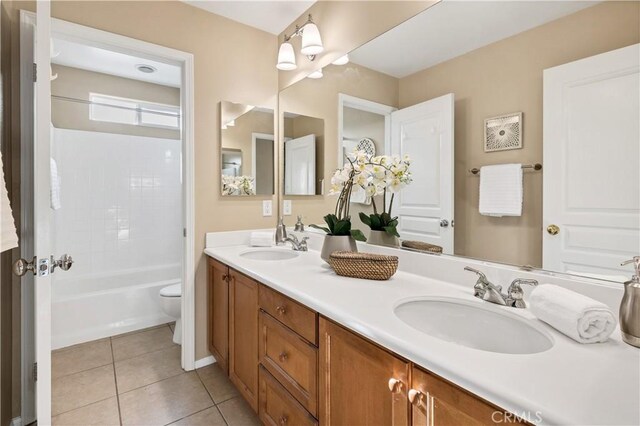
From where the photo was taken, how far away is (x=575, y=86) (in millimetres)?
936

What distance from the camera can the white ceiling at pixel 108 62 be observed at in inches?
103

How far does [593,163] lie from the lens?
2.94 feet

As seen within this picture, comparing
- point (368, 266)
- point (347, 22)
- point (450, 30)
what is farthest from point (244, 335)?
point (347, 22)

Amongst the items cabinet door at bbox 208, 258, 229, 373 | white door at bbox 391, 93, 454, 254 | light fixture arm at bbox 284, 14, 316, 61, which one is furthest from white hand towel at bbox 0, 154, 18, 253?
light fixture arm at bbox 284, 14, 316, 61

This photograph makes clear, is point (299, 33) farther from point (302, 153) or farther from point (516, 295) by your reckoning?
point (516, 295)

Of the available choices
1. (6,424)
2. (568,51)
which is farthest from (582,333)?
(6,424)

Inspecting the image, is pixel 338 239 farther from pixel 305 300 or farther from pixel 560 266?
pixel 560 266

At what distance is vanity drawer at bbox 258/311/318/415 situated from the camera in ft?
3.58

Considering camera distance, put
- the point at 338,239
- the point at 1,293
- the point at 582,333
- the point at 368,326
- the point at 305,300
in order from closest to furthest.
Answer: the point at 582,333 → the point at 368,326 → the point at 305,300 → the point at 1,293 → the point at 338,239

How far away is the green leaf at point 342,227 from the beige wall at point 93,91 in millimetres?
2766

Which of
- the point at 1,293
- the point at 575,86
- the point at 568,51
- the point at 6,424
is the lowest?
the point at 6,424

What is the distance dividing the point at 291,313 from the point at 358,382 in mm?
393

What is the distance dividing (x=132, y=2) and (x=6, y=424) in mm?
2329

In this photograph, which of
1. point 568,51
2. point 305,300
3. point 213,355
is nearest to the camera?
point 568,51
